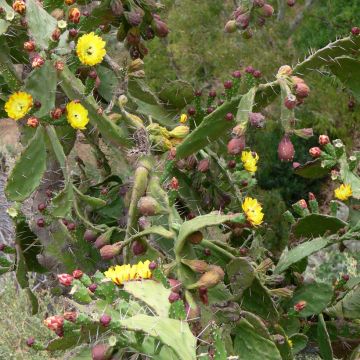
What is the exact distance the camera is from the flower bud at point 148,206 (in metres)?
1.49

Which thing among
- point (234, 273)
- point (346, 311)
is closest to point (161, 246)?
point (234, 273)

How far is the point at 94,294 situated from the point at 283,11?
6.57m

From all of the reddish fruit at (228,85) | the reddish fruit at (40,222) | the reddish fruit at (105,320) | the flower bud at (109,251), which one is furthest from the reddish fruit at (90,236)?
the reddish fruit at (105,320)

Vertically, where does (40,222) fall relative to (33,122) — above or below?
below

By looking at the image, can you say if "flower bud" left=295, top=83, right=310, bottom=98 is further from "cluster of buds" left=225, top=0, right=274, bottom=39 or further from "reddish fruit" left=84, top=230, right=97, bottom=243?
"reddish fruit" left=84, top=230, right=97, bottom=243

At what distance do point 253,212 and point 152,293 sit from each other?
54cm

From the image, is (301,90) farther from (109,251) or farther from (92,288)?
(92,288)

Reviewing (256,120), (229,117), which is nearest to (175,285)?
(256,120)

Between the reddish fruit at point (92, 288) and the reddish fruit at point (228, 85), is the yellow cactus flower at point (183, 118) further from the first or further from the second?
the reddish fruit at point (92, 288)

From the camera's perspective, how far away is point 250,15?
71.9 inches

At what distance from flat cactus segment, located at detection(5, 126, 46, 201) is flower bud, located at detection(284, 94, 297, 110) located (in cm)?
57

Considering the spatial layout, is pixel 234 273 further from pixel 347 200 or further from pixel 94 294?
pixel 347 200

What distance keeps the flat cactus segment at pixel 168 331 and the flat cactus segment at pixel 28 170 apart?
643 mm

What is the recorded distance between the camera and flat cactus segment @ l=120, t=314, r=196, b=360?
41.9 inches
